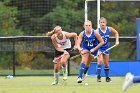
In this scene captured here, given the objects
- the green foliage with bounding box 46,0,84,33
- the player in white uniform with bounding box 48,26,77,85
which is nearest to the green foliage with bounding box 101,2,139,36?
the green foliage with bounding box 46,0,84,33

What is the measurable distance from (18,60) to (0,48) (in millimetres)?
5174

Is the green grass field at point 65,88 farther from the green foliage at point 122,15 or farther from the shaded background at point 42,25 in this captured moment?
the green foliage at point 122,15

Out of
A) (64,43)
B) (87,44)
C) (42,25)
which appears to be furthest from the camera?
(42,25)

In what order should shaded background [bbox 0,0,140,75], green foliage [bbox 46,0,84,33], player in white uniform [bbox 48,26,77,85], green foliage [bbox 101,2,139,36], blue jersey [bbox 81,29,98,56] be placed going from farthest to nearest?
green foliage [bbox 101,2,139,36], green foliage [bbox 46,0,84,33], shaded background [bbox 0,0,140,75], blue jersey [bbox 81,29,98,56], player in white uniform [bbox 48,26,77,85]

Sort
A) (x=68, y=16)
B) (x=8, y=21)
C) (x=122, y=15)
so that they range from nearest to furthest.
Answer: (x=68, y=16) < (x=8, y=21) < (x=122, y=15)

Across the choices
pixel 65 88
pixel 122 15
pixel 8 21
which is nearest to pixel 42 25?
pixel 8 21

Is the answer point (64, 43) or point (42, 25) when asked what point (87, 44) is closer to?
point (64, 43)

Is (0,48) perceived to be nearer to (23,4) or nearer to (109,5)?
(23,4)

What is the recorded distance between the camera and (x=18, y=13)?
126ft

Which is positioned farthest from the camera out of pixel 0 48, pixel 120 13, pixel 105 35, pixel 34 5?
pixel 120 13

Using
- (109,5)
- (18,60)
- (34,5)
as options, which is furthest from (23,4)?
(109,5)

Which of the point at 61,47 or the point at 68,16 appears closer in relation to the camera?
the point at 61,47

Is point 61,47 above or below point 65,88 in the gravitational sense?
above

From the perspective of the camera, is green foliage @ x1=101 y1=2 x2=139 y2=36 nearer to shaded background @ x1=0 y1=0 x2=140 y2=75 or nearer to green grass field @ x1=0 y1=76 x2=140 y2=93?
shaded background @ x1=0 y1=0 x2=140 y2=75
